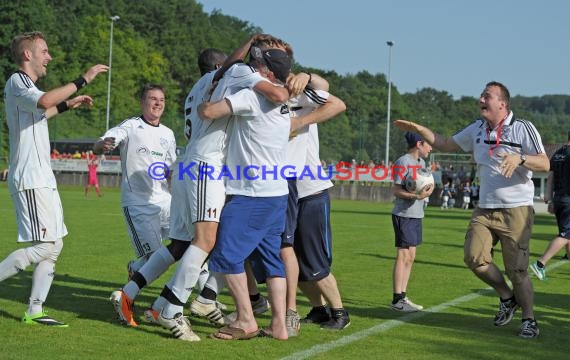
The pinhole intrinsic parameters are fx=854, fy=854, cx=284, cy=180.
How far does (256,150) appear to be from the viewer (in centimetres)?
659

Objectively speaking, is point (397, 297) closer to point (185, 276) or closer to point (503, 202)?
point (503, 202)

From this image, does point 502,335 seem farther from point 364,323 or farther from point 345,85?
point 345,85

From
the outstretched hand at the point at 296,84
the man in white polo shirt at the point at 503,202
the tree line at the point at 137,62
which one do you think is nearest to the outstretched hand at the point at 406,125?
the man in white polo shirt at the point at 503,202

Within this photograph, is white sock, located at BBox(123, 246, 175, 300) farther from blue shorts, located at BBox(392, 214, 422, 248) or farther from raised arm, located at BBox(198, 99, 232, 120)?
blue shorts, located at BBox(392, 214, 422, 248)

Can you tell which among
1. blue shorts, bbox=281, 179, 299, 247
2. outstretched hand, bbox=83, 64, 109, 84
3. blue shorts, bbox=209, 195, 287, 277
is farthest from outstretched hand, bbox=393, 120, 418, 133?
outstretched hand, bbox=83, 64, 109, 84

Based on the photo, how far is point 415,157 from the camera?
9.21m

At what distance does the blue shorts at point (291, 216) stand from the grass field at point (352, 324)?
80 centimetres

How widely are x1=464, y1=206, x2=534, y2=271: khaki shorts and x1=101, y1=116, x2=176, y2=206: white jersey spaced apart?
3.06 meters

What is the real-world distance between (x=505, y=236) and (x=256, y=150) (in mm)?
2549

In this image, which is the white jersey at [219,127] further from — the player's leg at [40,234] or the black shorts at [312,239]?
the player's leg at [40,234]

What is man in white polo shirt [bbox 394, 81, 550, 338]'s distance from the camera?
7.57 m

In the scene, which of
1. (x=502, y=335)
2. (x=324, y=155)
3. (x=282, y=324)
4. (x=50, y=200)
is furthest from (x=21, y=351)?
(x=324, y=155)

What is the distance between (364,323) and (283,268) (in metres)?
1.31

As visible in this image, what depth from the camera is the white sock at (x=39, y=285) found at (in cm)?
711
